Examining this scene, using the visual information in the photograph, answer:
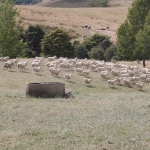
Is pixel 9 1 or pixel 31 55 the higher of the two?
pixel 9 1

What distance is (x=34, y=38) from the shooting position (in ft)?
248

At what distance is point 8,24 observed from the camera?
55.6 meters

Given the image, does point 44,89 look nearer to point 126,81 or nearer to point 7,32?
point 126,81

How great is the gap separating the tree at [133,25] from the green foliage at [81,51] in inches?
1054

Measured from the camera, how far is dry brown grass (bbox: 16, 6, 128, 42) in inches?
4291

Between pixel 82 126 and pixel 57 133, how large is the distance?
125cm

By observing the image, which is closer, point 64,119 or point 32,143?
point 32,143

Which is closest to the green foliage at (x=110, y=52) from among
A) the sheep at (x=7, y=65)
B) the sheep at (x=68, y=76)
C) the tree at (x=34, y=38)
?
the tree at (x=34, y=38)

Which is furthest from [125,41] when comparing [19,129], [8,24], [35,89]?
[19,129]

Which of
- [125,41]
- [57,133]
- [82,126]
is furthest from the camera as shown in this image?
[125,41]

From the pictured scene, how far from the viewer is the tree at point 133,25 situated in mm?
50500

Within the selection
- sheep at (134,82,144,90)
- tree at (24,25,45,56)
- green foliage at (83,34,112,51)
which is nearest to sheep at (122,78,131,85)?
sheep at (134,82,144,90)

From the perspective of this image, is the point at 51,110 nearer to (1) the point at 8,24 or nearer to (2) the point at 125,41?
(2) the point at 125,41

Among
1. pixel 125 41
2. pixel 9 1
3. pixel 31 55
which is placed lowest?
pixel 31 55
